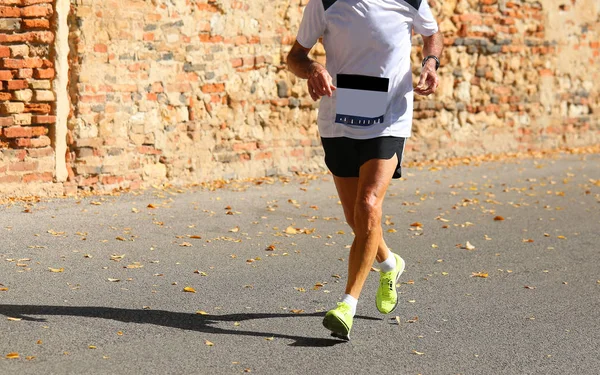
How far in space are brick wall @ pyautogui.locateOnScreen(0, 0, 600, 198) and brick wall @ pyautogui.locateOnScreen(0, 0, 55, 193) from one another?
0.01m

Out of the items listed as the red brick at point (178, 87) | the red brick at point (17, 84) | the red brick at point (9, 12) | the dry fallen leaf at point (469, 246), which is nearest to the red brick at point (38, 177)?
the red brick at point (17, 84)

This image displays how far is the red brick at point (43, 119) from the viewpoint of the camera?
8672mm

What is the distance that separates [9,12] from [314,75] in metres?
4.55

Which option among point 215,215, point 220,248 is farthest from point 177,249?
point 215,215

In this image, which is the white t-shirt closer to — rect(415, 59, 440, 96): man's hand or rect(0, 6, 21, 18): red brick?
rect(415, 59, 440, 96): man's hand

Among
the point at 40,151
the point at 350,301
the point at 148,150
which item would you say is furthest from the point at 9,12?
the point at 350,301

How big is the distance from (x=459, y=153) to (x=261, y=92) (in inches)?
139

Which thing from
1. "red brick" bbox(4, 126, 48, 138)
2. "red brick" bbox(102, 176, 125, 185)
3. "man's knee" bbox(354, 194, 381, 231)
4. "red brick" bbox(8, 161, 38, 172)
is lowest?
"red brick" bbox(102, 176, 125, 185)

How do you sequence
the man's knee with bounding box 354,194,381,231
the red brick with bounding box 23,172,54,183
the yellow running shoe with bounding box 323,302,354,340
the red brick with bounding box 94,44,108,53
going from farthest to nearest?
the red brick with bounding box 94,44,108,53 → the red brick with bounding box 23,172,54,183 → the man's knee with bounding box 354,194,381,231 → the yellow running shoe with bounding box 323,302,354,340

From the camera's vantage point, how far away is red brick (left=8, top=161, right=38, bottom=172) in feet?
28.0

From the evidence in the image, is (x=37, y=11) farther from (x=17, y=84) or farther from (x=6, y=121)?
(x=6, y=121)

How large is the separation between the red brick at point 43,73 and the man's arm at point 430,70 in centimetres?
453

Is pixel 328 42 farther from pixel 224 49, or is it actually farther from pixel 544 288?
pixel 224 49

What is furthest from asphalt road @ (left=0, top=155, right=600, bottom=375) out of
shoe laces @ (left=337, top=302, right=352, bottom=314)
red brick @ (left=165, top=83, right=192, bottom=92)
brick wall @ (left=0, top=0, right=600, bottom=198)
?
red brick @ (left=165, top=83, right=192, bottom=92)
